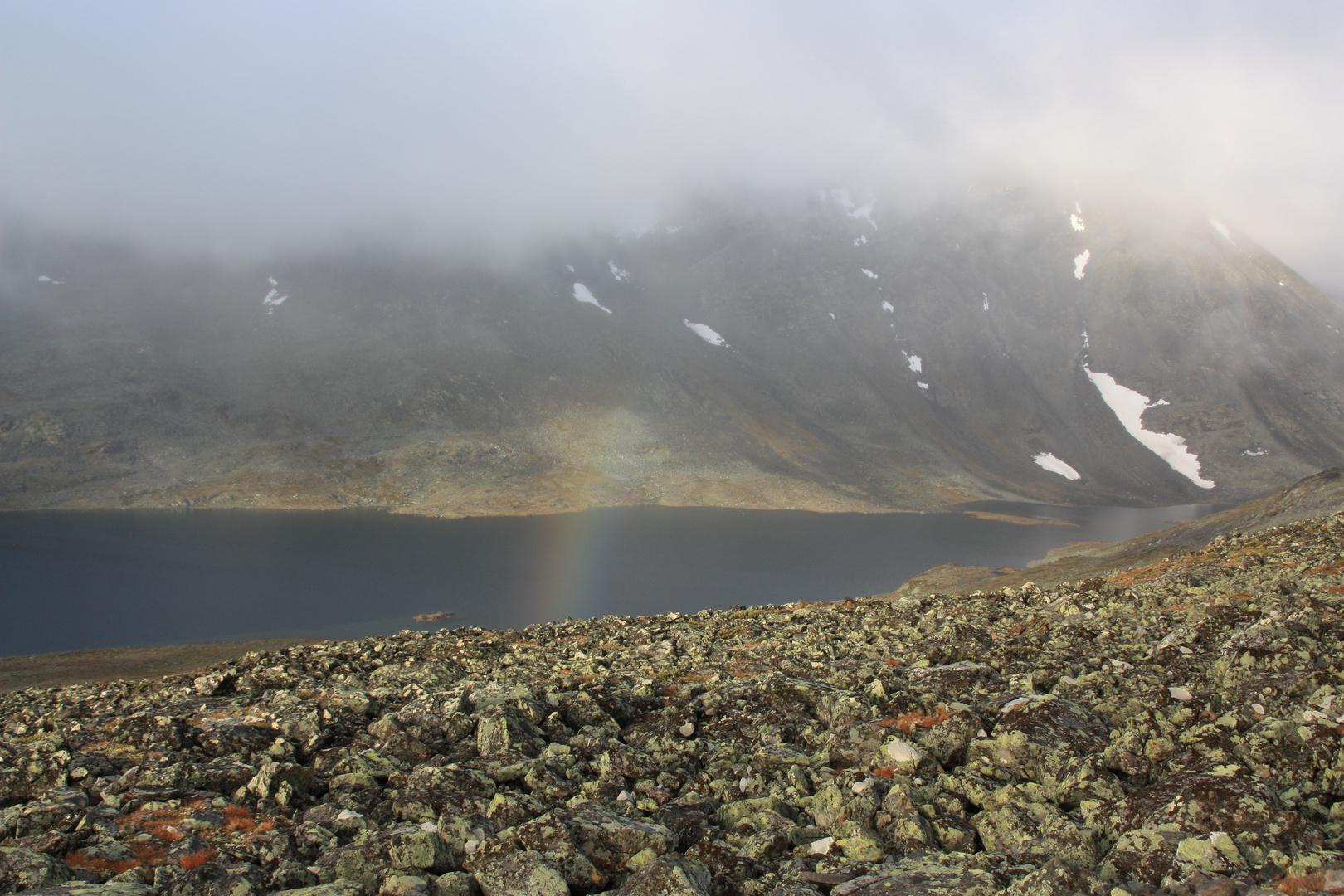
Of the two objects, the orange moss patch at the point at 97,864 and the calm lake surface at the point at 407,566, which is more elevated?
the orange moss patch at the point at 97,864

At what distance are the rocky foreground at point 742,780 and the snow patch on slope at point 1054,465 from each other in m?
196

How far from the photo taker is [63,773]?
764 cm

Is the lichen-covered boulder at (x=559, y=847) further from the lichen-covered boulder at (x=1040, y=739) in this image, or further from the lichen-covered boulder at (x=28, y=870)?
the lichen-covered boulder at (x=1040, y=739)

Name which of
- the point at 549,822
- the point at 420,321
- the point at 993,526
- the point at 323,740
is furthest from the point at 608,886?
the point at 420,321

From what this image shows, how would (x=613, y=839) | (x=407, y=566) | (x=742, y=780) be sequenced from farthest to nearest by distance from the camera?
1. (x=407, y=566)
2. (x=742, y=780)
3. (x=613, y=839)

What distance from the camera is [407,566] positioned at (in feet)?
251

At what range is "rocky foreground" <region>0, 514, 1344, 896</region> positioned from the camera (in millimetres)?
5598

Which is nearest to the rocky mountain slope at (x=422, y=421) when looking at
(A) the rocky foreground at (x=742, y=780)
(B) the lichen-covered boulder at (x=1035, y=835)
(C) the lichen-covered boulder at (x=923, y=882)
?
(A) the rocky foreground at (x=742, y=780)

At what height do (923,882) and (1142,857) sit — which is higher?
(1142,857)

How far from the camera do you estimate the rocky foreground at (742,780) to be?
5.60 metres

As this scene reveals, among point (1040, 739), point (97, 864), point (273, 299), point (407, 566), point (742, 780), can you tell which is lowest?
point (407, 566)

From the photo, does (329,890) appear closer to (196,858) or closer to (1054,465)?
(196,858)

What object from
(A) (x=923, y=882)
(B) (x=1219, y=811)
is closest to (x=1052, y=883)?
(A) (x=923, y=882)

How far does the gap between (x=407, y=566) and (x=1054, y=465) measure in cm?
17155
